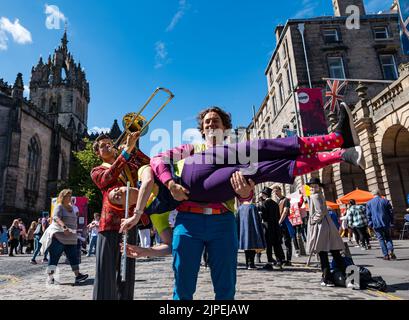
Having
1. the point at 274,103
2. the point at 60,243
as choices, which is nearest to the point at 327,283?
the point at 60,243

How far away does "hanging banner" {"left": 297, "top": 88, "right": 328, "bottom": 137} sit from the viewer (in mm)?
21281

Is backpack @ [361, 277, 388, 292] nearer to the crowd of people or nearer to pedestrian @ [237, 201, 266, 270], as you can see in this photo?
pedestrian @ [237, 201, 266, 270]

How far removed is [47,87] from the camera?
238 ft

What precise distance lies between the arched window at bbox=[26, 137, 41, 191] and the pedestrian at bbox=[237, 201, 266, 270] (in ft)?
128

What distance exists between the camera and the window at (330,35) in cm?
3038

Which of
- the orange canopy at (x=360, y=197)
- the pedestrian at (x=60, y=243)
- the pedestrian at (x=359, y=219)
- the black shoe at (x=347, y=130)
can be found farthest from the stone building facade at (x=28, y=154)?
the black shoe at (x=347, y=130)

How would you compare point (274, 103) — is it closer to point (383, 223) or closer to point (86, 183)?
point (86, 183)

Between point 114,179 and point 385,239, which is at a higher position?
point 114,179

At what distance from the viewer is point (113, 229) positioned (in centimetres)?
338

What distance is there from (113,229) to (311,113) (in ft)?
67.3

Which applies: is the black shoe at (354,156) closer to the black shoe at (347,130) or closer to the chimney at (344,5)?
the black shoe at (347,130)

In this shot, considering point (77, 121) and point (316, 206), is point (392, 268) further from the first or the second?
point (77, 121)
